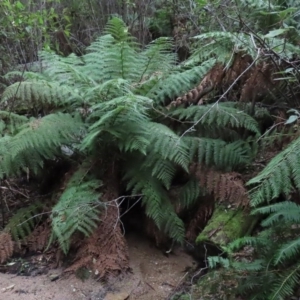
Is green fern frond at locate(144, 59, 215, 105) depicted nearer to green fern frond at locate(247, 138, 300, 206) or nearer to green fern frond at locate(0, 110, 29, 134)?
green fern frond at locate(0, 110, 29, 134)

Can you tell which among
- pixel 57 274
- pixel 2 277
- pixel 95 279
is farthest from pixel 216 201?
pixel 2 277

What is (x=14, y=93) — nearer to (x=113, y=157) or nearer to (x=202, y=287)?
(x=113, y=157)

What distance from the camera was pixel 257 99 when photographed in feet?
12.7

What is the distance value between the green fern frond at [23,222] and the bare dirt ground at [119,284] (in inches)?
12.6

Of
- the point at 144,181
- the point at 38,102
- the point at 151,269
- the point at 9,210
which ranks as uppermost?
the point at 38,102

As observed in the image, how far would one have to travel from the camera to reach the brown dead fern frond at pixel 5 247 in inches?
125

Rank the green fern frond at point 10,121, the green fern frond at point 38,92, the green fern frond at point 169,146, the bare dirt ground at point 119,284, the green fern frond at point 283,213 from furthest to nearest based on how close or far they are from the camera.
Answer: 1. the green fern frond at point 10,121
2. the green fern frond at point 38,92
3. the green fern frond at point 169,146
4. the bare dirt ground at point 119,284
5. the green fern frond at point 283,213

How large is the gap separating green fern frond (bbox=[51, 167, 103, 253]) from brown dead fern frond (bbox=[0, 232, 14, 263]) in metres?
0.36

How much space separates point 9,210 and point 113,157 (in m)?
1.01

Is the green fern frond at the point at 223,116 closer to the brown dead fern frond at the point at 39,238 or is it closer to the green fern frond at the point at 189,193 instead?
the green fern frond at the point at 189,193

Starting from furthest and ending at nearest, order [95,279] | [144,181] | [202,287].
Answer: [144,181]
[95,279]
[202,287]

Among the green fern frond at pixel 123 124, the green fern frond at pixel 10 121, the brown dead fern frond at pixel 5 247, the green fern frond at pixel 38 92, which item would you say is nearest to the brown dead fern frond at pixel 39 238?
the brown dead fern frond at pixel 5 247

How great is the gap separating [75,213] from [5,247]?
0.60 metres

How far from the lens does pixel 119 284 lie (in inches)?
115
